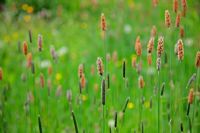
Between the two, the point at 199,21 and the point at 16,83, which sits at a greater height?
the point at 199,21

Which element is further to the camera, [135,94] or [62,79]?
[62,79]

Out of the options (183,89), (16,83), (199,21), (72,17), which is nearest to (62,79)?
(16,83)

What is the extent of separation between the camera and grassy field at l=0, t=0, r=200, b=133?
2.74m

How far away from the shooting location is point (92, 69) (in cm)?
311

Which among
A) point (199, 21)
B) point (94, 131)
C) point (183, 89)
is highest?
point (199, 21)

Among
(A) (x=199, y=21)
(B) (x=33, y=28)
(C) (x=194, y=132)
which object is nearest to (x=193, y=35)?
(A) (x=199, y=21)

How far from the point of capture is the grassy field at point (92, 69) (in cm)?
274

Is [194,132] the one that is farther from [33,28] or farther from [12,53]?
[33,28]

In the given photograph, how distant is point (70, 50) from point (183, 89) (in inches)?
77.5

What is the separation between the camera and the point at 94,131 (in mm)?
3047

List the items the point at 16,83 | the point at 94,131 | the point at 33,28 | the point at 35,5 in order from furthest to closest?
the point at 35,5 → the point at 33,28 → the point at 16,83 → the point at 94,131

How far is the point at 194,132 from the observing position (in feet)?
8.96

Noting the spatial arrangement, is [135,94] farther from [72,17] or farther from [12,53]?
[72,17]

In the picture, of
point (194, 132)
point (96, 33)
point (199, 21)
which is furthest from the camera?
point (96, 33)
